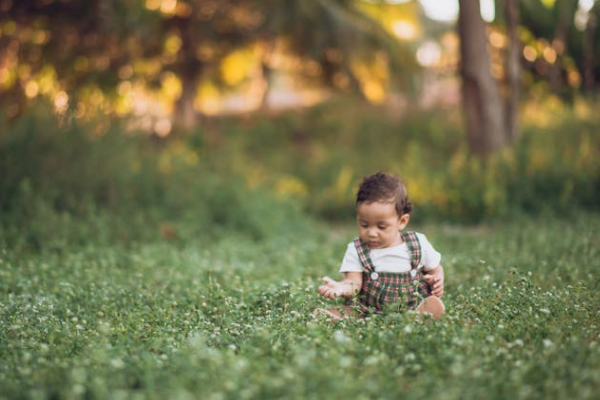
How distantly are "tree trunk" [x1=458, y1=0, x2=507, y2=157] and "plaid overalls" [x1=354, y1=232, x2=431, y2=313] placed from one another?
845cm

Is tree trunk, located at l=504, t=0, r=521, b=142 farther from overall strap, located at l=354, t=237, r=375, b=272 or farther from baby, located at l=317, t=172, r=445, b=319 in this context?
overall strap, located at l=354, t=237, r=375, b=272

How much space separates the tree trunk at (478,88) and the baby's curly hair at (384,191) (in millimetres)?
8462

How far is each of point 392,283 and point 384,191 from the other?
0.71m

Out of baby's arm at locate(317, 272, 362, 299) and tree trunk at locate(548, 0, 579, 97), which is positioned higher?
tree trunk at locate(548, 0, 579, 97)

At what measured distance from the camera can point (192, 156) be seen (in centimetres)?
1220

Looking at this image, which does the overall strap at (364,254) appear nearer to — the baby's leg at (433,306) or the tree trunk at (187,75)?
the baby's leg at (433,306)

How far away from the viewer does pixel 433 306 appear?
4500 mm

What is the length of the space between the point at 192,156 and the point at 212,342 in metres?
8.46

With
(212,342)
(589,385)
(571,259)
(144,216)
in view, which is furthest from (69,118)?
(589,385)

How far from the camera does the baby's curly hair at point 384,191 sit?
4516 millimetres

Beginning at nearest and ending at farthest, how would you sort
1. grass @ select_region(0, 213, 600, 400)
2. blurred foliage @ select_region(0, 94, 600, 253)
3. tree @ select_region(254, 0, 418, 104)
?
grass @ select_region(0, 213, 600, 400), blurred foliage @ select_region(0, 94, 600, 253), tree @ select_region(254, 0, 418, 104)

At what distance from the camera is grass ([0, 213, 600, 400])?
10.4 feet

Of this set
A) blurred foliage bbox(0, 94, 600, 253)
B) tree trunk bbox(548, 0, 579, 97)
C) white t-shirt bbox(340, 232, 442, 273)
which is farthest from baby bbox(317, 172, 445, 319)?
tree trunk bbox(548, 0, 579, 97)

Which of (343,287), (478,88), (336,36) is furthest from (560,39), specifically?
(343,287)
